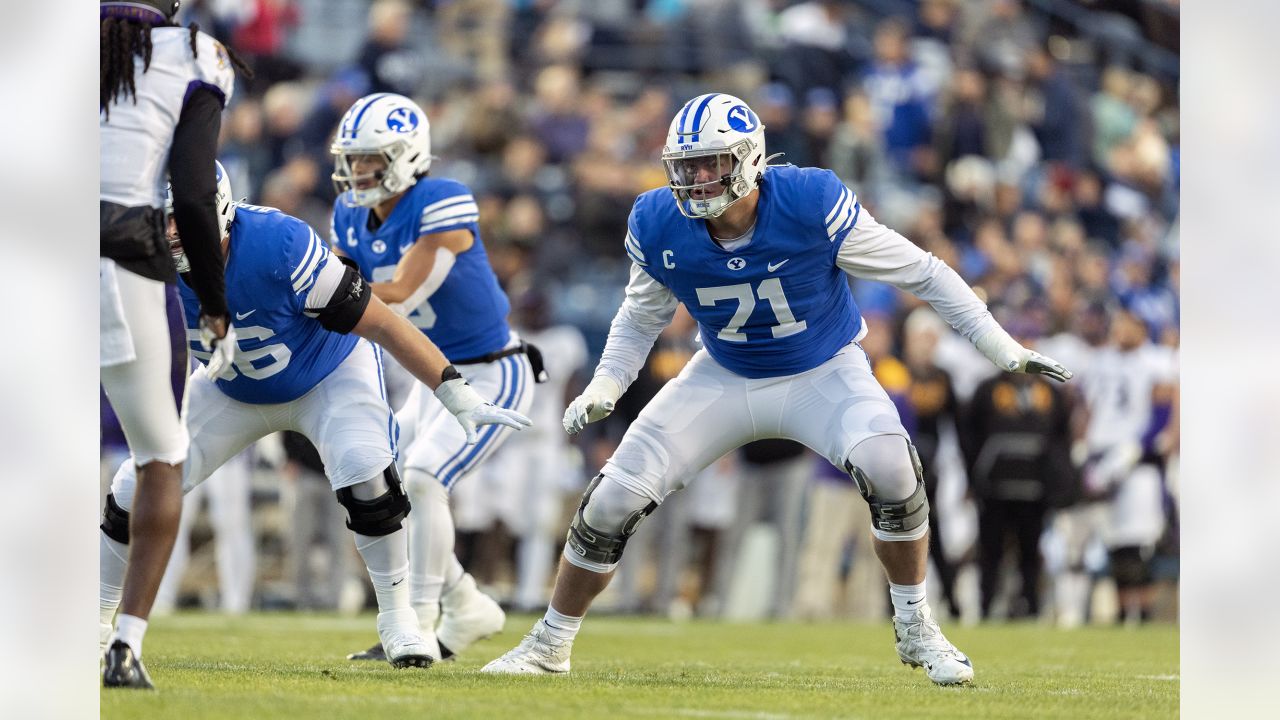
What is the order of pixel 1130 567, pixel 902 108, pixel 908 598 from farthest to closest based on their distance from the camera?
1. pixel 902 108
2. pixel 1130 567
3. pixel 908 598

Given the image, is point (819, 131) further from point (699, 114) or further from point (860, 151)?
point (699, 114)

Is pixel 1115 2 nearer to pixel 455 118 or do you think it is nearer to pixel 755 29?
pixel 755 29

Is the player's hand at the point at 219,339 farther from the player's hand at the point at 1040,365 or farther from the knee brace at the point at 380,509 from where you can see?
the player's hand at the point at 1040,365

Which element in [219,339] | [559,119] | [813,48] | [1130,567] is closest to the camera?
[219,339]

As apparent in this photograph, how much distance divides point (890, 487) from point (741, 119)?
47.9 inches

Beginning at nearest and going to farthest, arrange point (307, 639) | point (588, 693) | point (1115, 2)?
point (588, 693), point (307, 639), point (1115, 2)

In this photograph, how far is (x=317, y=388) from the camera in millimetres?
5629

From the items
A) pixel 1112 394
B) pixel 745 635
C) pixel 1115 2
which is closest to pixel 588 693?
pixel 745 635

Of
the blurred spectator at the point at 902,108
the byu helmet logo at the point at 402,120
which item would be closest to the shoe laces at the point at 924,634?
the byu helmet logo at the point at 402,120

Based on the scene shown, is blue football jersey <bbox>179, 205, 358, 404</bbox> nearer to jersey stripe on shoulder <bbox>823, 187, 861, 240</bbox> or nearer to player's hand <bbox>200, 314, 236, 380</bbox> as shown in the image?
player's hand <bbox>200, 314, 236, 380</bbox>

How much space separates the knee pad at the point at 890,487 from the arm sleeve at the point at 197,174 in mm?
1988

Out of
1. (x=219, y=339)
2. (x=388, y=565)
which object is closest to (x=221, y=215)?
(x=219, y=339)
